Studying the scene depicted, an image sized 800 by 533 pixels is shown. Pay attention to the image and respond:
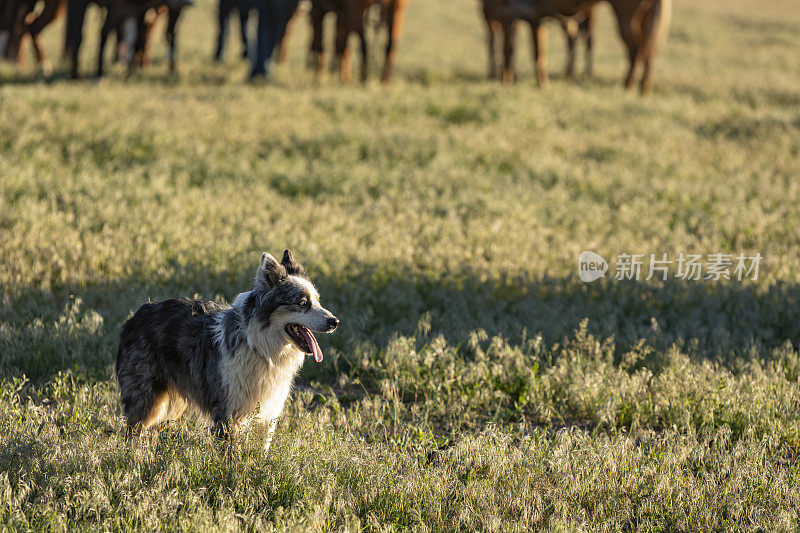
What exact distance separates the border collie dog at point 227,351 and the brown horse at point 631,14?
13.6 metres

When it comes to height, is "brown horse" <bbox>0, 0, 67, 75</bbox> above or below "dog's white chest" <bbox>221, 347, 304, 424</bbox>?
above

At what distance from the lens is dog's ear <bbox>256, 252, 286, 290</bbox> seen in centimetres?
383

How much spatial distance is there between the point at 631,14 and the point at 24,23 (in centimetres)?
1218

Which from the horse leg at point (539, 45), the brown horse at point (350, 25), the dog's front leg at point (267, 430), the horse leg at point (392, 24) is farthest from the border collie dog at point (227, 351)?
the horse leg at point (539, 45)

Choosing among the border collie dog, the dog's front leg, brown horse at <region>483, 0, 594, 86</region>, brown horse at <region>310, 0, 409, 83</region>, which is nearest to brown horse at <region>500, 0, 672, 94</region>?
brown horse at <region>483, 0, 594, 86</region>

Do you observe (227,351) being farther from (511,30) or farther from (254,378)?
(511,30)

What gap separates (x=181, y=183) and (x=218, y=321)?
18.7 feet

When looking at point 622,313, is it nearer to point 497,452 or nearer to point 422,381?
point 422,381

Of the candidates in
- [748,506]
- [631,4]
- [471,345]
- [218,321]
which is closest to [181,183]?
[471,345]

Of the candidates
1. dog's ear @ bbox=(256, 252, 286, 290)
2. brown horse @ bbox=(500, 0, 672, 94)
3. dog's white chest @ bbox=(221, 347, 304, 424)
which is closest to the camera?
dog's ear @ bbox=(256, 252, 286, 290)

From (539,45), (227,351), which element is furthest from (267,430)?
(539,45)

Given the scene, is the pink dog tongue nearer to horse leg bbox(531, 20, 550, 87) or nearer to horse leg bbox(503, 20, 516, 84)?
horse leg bbox(503, 20, 516, 84)

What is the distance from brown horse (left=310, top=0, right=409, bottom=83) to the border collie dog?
469 inches

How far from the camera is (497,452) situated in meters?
4.38
